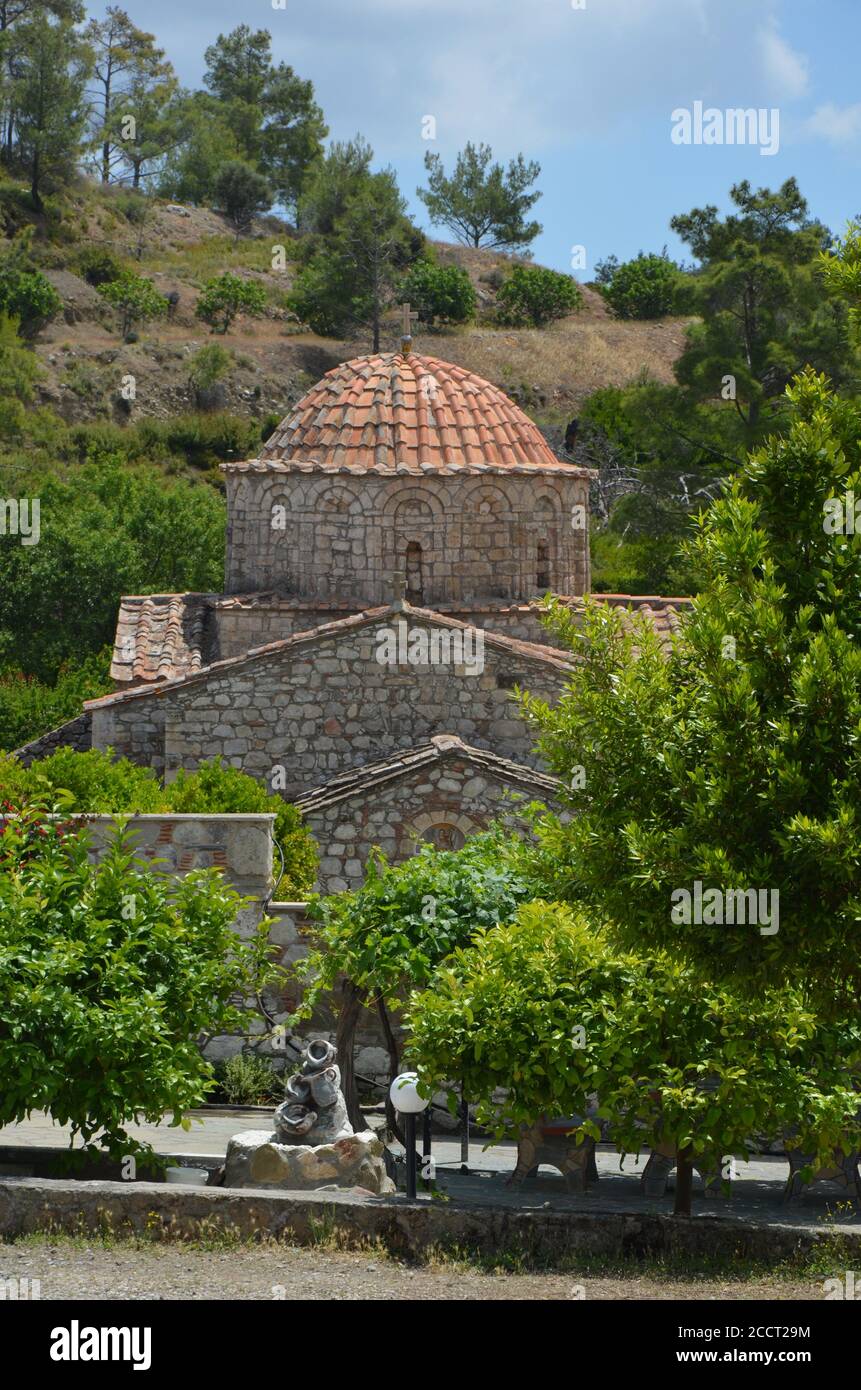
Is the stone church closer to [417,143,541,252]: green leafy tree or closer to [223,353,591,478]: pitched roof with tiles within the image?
[223,353,591,478]: pitched roof with tiles

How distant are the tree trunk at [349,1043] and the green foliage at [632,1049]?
1.80m

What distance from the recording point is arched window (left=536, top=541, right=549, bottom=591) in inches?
883

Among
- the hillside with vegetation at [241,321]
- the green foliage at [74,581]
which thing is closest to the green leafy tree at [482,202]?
the hillside with vegetation at [241,321]

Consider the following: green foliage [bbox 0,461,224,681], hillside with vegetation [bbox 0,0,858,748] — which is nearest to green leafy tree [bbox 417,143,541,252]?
hillside with vegetation [bbox 0,0,858,748]

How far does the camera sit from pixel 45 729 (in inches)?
1226

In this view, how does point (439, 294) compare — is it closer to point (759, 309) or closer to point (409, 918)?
point (759, 309)

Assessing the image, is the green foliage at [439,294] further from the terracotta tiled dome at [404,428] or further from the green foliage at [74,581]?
the terracotta tiled dome at [404,428]

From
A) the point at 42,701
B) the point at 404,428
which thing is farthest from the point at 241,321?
the point at 404,428

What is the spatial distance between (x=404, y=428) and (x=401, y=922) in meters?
12.0

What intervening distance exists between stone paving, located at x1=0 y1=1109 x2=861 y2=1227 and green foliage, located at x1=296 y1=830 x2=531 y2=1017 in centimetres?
119

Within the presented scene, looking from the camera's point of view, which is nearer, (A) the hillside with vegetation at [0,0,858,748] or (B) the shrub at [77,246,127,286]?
(A) the hillside with vegetation at [0,0,858,748]

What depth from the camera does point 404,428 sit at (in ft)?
73.8
